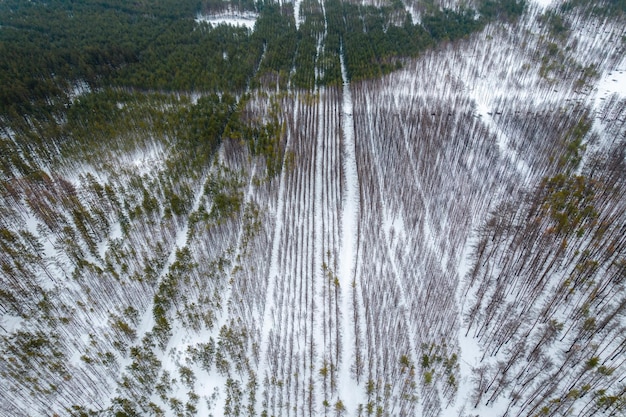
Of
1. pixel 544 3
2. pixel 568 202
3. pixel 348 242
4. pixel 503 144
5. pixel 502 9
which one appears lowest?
pixel 348 242

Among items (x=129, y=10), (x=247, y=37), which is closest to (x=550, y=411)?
(x=247, y=37)

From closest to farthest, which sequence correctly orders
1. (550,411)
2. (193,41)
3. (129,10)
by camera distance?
(550,411)
(193,41)
(129,10)

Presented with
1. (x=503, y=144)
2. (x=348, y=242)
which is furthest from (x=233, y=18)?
(x=348, y=242)

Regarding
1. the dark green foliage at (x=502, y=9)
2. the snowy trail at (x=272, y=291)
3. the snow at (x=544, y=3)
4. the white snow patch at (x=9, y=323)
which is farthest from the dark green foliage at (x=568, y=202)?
the snow at (x=544, y=3)

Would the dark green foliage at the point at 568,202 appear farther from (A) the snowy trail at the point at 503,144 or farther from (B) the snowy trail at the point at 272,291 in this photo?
(B) the snowy trail at the point at 272,291

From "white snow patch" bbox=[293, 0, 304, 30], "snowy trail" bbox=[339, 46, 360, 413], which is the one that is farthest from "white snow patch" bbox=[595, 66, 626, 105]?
"white snow patch" bbox=[293, 0, 304, 30]

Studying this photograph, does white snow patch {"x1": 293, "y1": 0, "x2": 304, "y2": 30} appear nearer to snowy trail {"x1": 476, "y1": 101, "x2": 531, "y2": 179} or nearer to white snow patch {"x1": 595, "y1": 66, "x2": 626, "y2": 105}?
snowy trail {"x1": 476, "y1": 101, "x2": 531, "y2": 179}

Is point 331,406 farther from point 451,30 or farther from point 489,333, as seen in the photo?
point 451,30

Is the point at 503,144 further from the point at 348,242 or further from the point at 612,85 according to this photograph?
the point at 612,85
